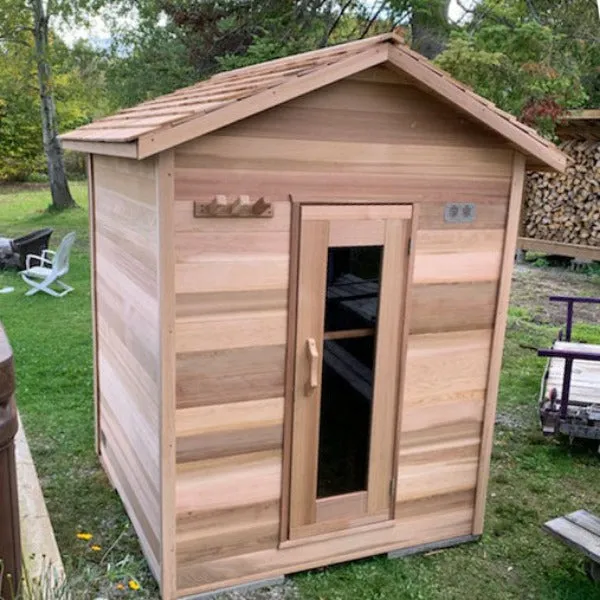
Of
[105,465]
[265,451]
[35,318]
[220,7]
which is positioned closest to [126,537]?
[105,465]

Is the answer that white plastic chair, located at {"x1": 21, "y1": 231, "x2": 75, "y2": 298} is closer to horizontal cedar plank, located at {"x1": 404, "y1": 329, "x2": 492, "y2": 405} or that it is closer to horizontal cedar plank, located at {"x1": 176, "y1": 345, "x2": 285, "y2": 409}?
horizontal cedar plank, located at {"x1": 176, "y1": 345, "x2": 285, "y2": 409}

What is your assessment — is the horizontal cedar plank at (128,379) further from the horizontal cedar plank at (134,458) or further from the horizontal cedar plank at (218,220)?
the horizontal cedar plank at (218,220)

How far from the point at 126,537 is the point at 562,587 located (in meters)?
2.55

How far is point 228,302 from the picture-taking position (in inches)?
128

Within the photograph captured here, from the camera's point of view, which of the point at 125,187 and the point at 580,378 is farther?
the point at 580,378

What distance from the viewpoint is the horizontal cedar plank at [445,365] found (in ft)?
12.3

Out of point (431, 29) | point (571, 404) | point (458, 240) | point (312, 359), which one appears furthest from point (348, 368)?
point (431, 29)

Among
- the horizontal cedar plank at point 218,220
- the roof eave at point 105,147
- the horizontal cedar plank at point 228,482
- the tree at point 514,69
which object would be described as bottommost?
the horizontal cedar plank at point 228,482

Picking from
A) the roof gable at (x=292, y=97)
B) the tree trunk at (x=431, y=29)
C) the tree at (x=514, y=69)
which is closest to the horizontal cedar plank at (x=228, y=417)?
the roof gable at (x=292, y=97)

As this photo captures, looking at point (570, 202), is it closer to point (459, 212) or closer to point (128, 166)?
point (459, 212)

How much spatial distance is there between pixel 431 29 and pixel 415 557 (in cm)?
819

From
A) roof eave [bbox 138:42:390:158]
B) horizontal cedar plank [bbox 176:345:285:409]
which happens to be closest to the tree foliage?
roof eave [bbox 138:42:390:158]

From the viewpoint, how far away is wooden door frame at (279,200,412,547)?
10.8 feet

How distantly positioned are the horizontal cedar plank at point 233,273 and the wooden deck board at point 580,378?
3131mm
